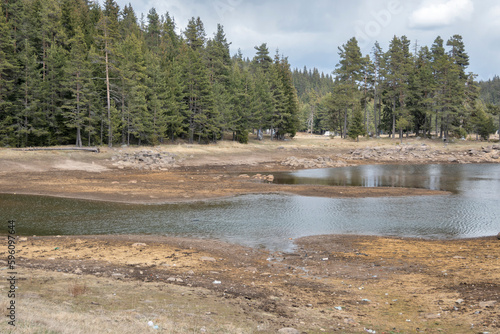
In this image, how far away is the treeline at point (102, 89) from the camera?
51.4 meters

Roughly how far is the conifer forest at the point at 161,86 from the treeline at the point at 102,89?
0.20m

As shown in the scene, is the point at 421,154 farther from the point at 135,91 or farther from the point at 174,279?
the point at 174,279

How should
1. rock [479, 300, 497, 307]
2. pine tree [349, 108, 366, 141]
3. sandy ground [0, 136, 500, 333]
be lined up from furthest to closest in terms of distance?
pine tree [349, 108, 366, 141] → rock [479, 300, 497, 307] → sandy ground [0, 136, 500, 333]

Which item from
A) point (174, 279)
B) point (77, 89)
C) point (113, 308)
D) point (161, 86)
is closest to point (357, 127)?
point (161, 86)

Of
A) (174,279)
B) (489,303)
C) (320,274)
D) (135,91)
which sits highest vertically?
(135,91)

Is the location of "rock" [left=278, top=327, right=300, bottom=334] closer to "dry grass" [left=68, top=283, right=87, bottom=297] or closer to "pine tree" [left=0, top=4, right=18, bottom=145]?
"dry grass" [left=68, top=283, right=87, bottom=297]

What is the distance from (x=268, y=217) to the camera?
2508 cm

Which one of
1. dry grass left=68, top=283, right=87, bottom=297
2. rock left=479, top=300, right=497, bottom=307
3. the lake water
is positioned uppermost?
dry grass left=68, top=283, right=87, bottom=297

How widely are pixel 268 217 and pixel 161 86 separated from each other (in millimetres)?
44708

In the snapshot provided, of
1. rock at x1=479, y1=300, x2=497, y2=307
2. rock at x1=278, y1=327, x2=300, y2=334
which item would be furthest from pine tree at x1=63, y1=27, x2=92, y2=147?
rock at x1=479, y1=300, x2=497, y2=307

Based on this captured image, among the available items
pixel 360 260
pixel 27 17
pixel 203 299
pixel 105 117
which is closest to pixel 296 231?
pixel 360 260

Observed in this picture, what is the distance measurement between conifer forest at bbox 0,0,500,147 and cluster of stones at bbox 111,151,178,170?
640 cm

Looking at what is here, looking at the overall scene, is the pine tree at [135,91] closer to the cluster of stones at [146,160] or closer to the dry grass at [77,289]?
the cluster of stones at [146,160]

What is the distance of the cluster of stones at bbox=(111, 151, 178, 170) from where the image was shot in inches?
1955
